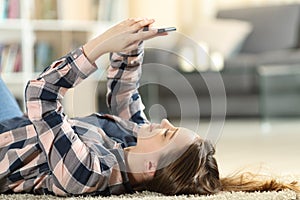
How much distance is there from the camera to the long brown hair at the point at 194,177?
138cm

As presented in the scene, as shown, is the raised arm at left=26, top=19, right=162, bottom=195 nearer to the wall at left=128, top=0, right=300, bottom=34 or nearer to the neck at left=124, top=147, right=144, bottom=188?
the neck at left=124, top=147, right=144, bottom=188

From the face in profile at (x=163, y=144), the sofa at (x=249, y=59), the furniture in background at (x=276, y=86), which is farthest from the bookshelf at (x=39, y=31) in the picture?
the face in profile at (x=163, y=144)

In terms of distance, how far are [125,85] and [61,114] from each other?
281 millimetres

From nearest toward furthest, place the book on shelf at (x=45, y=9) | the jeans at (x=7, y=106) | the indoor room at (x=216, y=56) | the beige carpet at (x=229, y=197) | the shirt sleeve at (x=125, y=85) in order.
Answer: the beige carpet at (x=229, y=197), the shirt sleeve at (x=125, y=85), the jeans at (x=7, y=106), the indoor room at (x=216, y=56), the book on shelf at (x=45, y=9)

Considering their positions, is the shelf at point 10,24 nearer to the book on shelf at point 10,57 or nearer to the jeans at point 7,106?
the book on shelf at point 10,57

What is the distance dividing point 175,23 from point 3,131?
384 centimetres

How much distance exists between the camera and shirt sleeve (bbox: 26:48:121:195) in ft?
4.41

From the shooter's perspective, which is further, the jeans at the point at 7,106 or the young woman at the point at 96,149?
the jeans at the point at 7,106

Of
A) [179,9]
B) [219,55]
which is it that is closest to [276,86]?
[219,55]

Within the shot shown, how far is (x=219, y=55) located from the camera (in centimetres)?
434

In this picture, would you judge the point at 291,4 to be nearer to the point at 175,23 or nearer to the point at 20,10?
the point at 175,23

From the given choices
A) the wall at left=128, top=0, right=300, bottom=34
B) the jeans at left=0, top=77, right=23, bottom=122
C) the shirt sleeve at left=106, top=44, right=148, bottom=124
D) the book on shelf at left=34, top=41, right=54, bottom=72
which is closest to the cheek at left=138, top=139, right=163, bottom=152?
the shirt sleeve at left=106, top=44, right=148, bottom=124

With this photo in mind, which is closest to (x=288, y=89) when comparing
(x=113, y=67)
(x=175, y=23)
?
(x=175, y=23)

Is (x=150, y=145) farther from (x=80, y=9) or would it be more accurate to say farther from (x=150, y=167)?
(x=80, y=9)
